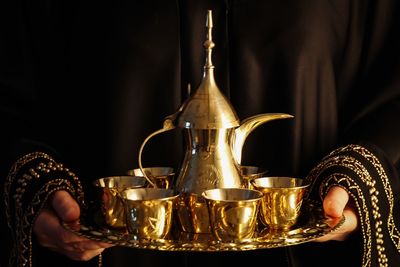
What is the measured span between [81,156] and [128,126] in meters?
0.10

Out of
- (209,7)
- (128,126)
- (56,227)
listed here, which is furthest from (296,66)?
(56,227)

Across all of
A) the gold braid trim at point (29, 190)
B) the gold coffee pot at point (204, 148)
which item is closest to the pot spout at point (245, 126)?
the gold coffee pot at point (204, 148)

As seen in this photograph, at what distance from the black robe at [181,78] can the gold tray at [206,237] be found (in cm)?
19

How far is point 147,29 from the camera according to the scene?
98 cm

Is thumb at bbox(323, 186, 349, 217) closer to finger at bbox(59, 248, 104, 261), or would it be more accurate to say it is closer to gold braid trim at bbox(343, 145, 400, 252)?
gold braid trim at bbox(343, 145, 400, 252)

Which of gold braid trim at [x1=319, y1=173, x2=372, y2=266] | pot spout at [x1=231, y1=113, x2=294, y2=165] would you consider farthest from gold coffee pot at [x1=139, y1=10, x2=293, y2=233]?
gold braid trim at [x1=319, y1=173, x2=372, y2=266]

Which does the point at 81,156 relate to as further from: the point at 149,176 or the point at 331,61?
the point at 331,61

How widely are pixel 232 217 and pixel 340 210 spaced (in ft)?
0.58

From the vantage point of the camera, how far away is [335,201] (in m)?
0.80

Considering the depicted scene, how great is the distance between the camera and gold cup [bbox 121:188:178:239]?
0.70 metres

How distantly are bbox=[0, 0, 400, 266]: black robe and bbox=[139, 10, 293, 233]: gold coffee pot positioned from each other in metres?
0.20

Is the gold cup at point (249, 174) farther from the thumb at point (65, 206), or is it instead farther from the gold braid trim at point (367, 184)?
the thumb at point (65, 206)

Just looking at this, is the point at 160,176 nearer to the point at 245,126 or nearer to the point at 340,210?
the point at 245,126

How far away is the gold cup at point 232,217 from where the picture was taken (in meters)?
0.69
